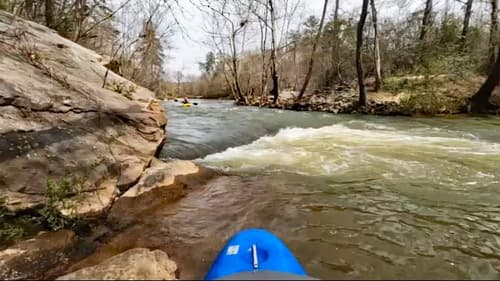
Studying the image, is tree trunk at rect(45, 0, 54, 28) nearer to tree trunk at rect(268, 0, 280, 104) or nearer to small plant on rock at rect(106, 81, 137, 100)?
small plant on rock at rect(106, 81, 137, 100)

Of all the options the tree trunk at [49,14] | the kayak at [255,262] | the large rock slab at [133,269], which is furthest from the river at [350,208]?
the tree trunk at [49,14]

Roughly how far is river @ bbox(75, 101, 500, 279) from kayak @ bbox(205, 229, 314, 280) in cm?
28

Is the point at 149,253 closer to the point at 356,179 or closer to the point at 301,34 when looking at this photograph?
the point at 356,179

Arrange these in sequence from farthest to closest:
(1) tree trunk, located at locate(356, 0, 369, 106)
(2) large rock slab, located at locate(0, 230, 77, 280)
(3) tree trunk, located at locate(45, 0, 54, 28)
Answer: (1) tree trunk, located at locate(356, 0, 369, 106) → (3) tree trunk, located at locate(45, 0, 54, 28) → (2) large rock slab, located at locate(0, 230, 77, 280)

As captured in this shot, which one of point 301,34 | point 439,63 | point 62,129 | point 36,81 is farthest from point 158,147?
point 301,34

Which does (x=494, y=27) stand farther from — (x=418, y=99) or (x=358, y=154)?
(x=358, y=154)

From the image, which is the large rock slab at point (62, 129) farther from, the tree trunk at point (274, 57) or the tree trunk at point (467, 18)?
the tree trunk at point (467, 18)

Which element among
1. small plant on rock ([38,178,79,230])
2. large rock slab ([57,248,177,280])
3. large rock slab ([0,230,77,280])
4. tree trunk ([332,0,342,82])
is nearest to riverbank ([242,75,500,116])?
tree trunk ([332,0,342,82])

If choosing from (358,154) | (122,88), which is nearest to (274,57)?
(358,154)

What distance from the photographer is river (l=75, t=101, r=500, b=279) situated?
228 cm

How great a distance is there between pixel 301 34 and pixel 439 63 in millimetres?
10372

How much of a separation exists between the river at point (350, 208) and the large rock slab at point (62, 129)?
0.62m

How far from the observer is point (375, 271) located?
2.13m

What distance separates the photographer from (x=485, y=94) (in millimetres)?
11641
